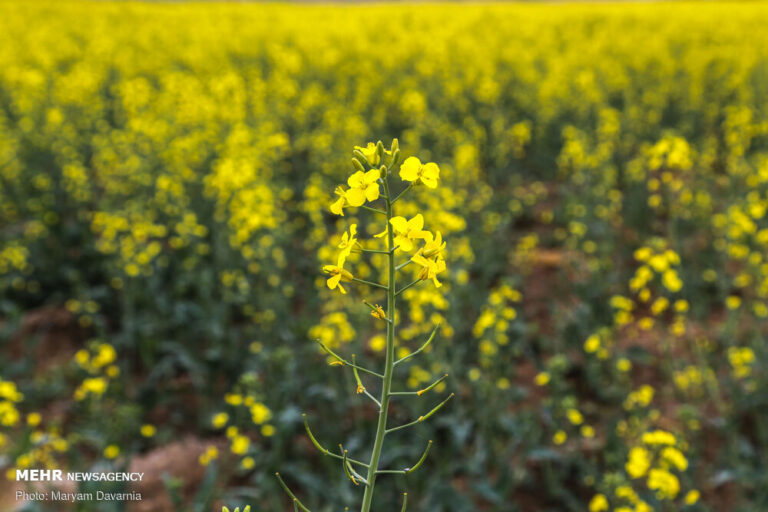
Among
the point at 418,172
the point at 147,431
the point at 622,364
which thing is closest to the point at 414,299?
the point at 622,364

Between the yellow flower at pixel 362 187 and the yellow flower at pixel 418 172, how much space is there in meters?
0.09

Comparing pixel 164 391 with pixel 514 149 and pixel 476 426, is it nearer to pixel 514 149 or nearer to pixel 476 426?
pixel 476 426

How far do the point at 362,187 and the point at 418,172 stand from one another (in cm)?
17

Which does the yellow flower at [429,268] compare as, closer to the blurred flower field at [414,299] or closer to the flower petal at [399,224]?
the flower petal at [399,224]

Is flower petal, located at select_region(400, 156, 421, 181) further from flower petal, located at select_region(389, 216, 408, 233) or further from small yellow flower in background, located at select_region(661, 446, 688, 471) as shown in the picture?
small yellow flower in background, located at select_region(661, 446, 688, 471)

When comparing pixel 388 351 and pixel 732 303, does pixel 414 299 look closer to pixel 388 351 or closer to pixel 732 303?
pixel 732 303

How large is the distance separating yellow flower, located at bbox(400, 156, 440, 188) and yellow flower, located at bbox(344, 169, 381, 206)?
90 mm

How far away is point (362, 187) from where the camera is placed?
4.76 feet

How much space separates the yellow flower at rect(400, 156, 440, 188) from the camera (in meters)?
1.51

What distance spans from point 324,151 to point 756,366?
4.44 meters

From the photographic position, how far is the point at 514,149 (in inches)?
307

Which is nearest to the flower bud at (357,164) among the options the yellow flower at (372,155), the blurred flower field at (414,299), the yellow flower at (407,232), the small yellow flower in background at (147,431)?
the yellow flower at (372,155)

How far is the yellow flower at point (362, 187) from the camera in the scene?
1.41 metres

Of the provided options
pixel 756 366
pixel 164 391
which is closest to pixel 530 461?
pixel 756 366
